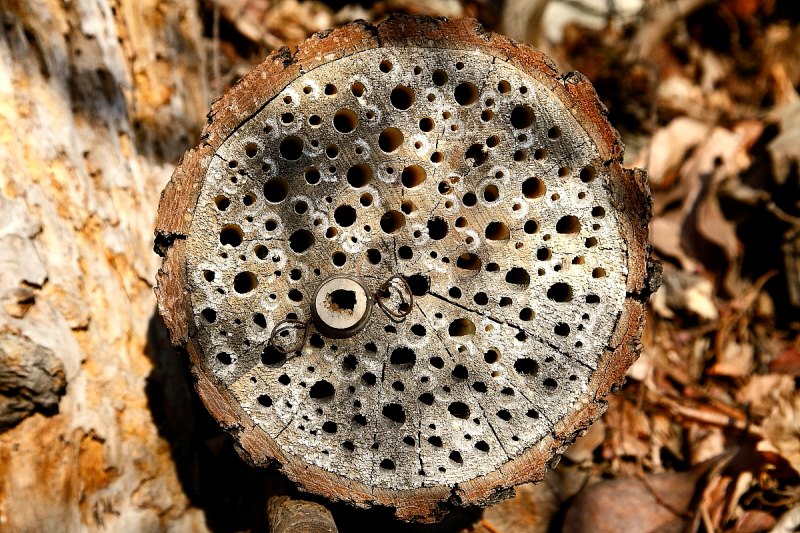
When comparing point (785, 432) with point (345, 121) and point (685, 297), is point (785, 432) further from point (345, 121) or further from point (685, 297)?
point (345, 121)

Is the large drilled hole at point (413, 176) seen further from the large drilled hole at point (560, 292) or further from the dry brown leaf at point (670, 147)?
the dry brown leaf at point (670, 147)

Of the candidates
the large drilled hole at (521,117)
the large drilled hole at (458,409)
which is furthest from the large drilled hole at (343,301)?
the large drilled hole at (521,117)

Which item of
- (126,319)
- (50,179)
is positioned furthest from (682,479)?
(50,179)

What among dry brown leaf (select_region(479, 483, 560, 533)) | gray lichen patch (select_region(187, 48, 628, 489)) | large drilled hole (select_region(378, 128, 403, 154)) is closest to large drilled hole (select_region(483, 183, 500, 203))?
gray lichen patch (select_region(187, 48, 628, 489))

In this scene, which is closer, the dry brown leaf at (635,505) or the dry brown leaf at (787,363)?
the dry brown leaf at (635,505)

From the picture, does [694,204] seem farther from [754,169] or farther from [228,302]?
[228,302]

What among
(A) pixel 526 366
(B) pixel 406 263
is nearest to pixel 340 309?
→ (B) pixel 406 263
